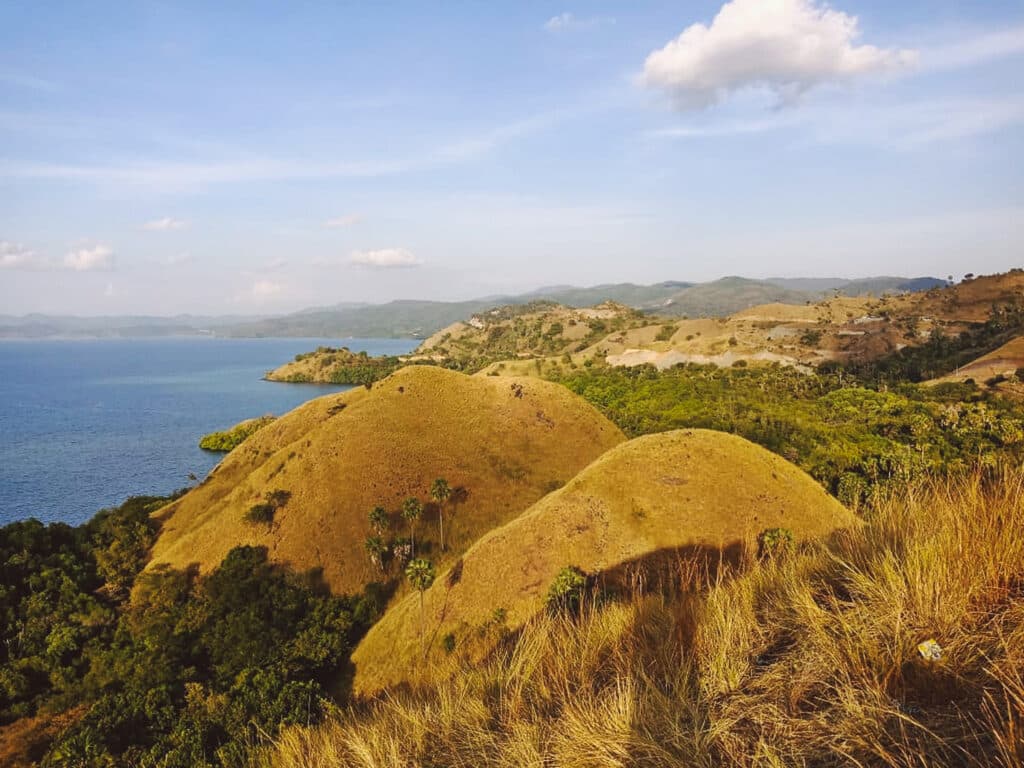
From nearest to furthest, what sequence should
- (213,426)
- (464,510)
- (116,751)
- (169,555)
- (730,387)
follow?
(116,751), (169,555), (464,510), (730,387), (213,426)

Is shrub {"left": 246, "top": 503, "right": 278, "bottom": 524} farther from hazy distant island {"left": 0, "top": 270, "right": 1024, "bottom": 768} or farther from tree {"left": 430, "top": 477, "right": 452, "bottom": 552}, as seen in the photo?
tree {"left": 430, "top": 477, "right": 452, "bottom": 552}

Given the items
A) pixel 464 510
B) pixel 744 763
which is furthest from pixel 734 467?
pixel 744 763

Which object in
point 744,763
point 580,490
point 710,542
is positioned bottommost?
point 710,542

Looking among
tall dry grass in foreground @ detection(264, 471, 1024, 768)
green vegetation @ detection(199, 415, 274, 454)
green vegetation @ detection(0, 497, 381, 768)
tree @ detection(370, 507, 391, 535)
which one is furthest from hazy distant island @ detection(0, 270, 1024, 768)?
green vegetation @ detection(199, 415, 274, 454)

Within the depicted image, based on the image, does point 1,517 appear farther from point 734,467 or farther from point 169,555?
point 734,467

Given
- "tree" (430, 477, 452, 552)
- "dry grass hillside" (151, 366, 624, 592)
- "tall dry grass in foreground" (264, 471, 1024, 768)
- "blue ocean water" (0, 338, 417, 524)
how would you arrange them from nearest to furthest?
"tall dry grass in foreground" (264, 471, 1024, 768) < "dry grass hillside" (151, 366, 624, 592) < "tree" (430, 477, 452, 552) < "blue ocean water" (0, 338, 417, 524)

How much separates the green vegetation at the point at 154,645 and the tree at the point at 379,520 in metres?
8.41

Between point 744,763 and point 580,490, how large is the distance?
1961 inches

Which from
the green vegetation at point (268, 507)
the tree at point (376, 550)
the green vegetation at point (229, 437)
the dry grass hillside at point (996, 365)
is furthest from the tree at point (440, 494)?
the dry grass hillside at point (996, 365)

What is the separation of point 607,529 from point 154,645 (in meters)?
39.9

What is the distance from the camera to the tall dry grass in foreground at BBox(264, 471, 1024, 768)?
14.6ft

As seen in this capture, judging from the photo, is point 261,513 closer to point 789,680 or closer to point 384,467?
point 384,467

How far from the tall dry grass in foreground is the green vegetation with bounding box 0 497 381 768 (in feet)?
91.0

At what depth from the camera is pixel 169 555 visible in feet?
204
